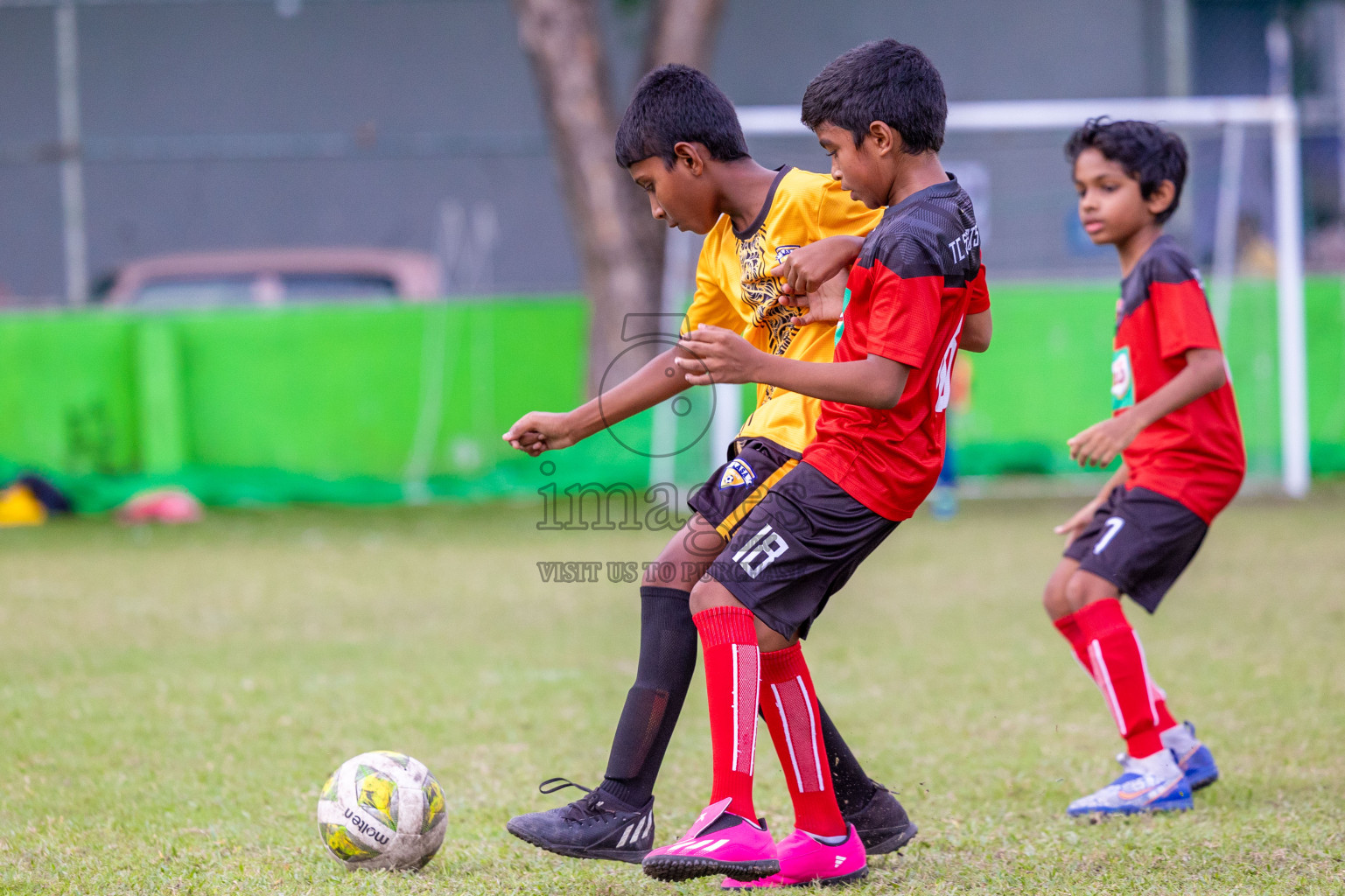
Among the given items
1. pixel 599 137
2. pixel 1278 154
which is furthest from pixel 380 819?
pixel 1278 154

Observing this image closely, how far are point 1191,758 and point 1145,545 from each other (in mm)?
576

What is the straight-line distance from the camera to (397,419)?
11.5 metres

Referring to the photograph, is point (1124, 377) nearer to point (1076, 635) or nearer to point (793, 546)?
point (1076, 635)

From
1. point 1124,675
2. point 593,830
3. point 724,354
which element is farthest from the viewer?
point 1124,675

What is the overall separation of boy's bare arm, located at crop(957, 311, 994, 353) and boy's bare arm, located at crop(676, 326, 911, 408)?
18.2 inches

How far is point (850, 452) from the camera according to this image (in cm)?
287

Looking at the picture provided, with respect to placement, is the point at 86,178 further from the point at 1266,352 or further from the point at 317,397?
the point at 1266,352

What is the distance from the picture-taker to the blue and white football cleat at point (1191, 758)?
12.3ft

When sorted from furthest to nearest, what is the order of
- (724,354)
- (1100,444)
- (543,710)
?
(543,710)
(1100,444)
(724,354)

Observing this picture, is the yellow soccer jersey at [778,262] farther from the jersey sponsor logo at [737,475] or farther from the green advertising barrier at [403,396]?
the green advertising barrier at [403,396]

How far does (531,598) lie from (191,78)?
12.2m

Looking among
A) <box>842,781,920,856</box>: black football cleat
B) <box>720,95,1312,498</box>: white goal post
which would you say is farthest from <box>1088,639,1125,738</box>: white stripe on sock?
<box>720,95,1312,498</box>: white goal post

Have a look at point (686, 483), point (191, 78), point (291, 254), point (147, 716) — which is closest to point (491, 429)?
point (686, 483)

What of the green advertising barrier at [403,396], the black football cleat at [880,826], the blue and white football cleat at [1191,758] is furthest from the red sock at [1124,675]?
the green advertising barrier at [403,396]
